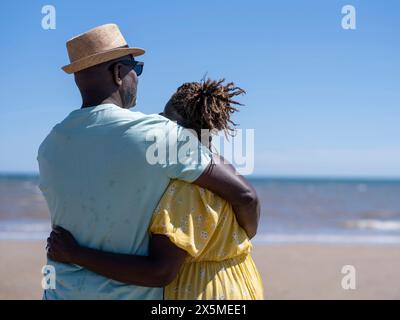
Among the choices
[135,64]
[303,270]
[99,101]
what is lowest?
[303,270]

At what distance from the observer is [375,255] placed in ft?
35.7

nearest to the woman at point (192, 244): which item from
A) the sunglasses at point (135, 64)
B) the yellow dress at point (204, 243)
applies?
the yellow dress at point (204, 243)

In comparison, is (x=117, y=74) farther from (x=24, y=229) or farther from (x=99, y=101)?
(x=24, y=229)

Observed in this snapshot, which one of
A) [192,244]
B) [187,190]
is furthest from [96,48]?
[192,244]

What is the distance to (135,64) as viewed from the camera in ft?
6.84

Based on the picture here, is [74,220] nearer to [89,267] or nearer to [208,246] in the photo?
[89,267]

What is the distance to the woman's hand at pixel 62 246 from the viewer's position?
1.93 metres

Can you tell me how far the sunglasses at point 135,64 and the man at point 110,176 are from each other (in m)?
0.04

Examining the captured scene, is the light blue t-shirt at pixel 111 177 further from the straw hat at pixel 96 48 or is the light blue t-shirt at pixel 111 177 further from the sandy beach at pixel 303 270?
the sandy beach at pixel 303 270

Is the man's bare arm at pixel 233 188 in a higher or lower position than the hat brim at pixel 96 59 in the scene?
lower

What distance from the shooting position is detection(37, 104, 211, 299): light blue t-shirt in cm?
186

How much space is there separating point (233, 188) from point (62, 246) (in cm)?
62

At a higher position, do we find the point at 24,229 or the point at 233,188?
the point at 233,188
